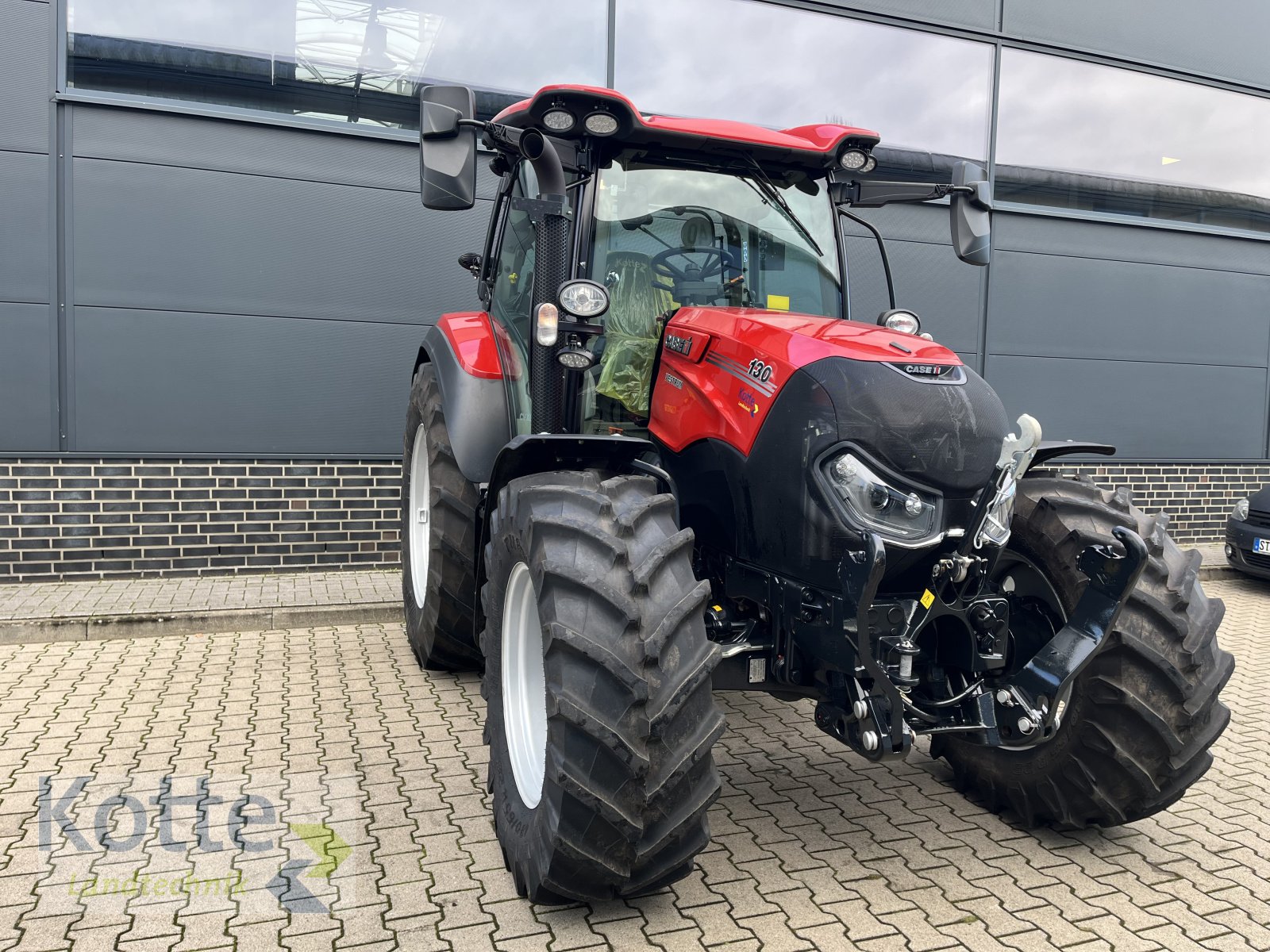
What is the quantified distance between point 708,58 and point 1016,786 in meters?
6.42

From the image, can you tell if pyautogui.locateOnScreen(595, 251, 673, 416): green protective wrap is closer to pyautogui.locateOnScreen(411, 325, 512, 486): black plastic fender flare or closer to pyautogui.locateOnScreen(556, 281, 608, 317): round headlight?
pyautogui.locateOnScreen(556, 281, 608, 317): round headlight

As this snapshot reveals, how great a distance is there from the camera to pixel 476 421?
14.0 ft

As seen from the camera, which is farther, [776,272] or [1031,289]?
[1031,289]

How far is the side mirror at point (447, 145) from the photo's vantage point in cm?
322

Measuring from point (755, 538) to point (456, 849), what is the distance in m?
1.43

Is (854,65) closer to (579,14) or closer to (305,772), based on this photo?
(579,14)

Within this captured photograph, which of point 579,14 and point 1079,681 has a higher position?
point 579,14

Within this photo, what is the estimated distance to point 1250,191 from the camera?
32.7 feet

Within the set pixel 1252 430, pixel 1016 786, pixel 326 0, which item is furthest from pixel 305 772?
pixel 1252 430

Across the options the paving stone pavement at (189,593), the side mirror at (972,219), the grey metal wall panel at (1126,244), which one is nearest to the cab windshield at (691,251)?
the side mirror at (972,219)

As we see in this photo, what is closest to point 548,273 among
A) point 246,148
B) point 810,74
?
point 246,148

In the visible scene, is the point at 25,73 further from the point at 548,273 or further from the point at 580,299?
the point at 580,299

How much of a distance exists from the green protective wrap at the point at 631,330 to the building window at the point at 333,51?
4.29 meters

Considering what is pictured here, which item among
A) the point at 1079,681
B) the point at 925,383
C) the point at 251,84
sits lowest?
the point at 1079,681
